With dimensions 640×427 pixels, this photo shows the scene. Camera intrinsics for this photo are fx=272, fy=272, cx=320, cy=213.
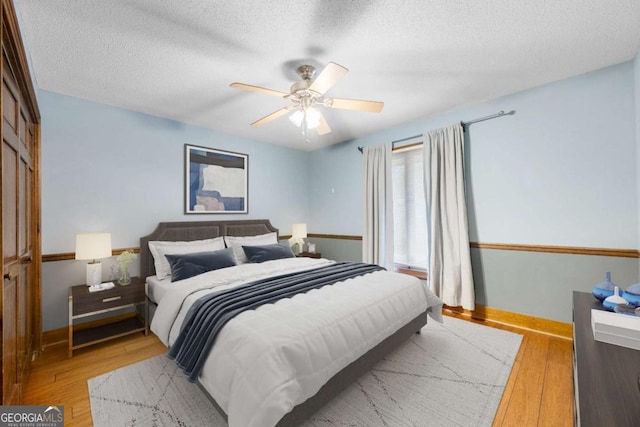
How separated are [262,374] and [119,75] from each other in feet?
9.29

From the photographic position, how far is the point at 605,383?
3.33 feet

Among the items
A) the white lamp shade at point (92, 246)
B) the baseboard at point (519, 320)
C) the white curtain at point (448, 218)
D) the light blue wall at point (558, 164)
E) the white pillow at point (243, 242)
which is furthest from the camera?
the white pillow at point (243, 242)

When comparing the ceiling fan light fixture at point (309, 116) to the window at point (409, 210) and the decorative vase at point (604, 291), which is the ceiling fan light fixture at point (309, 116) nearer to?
the window at point (409, 210)

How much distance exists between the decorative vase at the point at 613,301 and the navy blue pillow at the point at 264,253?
3098mm

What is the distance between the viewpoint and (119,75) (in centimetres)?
250

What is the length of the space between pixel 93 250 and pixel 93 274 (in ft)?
0.99

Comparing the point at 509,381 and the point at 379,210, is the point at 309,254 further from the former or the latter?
the point at 509,381

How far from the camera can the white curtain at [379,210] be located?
13.7ft

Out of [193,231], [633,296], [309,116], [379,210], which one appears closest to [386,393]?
[633,296]

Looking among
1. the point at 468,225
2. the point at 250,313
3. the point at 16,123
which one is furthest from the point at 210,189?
the point at 468,225

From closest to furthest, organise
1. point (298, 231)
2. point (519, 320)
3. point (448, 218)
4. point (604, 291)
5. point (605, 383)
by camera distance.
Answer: point (605, 383)
point (604, 291)
point (519, 320)
point (448, 218)
point (298, 231)

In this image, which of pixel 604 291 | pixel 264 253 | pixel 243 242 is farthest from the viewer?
pixel 243 242

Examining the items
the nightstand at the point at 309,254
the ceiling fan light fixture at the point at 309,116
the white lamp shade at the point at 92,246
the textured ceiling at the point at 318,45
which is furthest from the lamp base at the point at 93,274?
the nightstand at the point at 309,254

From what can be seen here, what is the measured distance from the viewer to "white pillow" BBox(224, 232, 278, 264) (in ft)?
12.3
